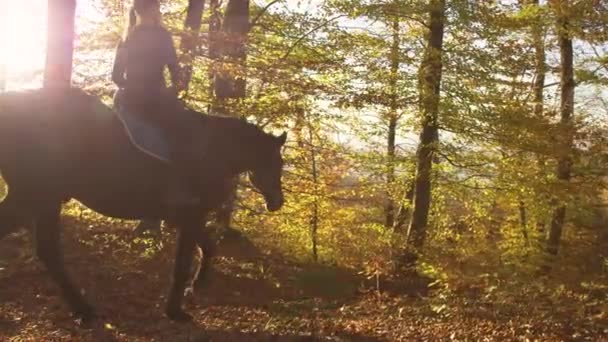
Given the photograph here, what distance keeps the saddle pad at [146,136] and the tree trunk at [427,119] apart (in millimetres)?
7517

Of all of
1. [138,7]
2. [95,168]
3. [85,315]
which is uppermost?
[138,7]

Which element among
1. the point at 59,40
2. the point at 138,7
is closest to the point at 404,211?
the point at 59,40

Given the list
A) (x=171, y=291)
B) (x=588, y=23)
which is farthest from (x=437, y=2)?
(x=171, y=291)

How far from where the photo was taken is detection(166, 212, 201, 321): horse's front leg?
6.39 meters

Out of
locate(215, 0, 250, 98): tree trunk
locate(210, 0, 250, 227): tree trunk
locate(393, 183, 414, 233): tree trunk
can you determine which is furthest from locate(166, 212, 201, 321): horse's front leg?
locate(393, 183, 414, 233): tree trunk

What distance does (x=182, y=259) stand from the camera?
21.0ft

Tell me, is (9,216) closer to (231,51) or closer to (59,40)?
(59,40)

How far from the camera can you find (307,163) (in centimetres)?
1384

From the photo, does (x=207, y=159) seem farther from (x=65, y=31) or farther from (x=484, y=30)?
(x=484, y=30)

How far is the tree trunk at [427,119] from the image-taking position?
1241 cm

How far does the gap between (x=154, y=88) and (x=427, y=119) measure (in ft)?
27.7

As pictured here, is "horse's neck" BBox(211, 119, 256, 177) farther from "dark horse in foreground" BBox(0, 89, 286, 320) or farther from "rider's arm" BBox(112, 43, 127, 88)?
"rider's arm" BBox(112, 43, 127, 88)

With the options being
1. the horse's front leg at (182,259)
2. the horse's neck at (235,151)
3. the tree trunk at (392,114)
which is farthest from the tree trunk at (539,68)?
the horse's front leg at (182,259)

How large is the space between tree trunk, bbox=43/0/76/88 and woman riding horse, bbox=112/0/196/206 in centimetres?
440
